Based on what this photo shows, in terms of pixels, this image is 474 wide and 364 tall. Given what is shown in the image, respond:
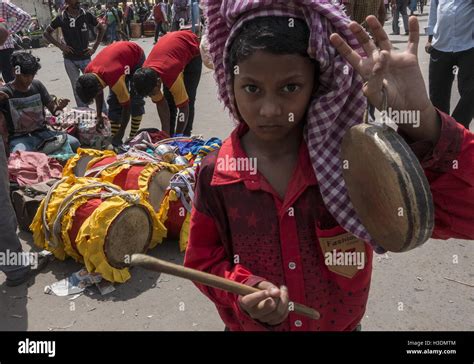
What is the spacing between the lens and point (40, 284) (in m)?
3.17

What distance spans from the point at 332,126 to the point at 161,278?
2.27m

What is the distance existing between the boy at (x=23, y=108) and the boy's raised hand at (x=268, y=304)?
4054mm

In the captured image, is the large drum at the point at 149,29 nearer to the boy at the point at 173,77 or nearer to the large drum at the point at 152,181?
the boy at the point at 173,77

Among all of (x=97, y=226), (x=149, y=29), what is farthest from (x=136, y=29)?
(x=97, y=226)

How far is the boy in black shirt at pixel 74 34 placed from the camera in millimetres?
6355

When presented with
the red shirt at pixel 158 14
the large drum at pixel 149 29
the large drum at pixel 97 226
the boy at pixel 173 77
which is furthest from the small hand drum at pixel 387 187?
the large drum at pixel 149 29

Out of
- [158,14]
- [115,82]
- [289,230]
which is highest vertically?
[158,14]

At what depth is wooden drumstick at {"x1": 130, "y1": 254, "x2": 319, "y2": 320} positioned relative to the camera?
91cm

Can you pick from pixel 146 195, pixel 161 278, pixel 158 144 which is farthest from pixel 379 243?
pixel 158 144

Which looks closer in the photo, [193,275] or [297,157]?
[193,275]

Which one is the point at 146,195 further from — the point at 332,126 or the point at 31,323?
the point at 332,126

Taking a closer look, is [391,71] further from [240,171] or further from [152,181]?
[152,181]

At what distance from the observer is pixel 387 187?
1002 mm

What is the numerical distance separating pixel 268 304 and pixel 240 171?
384 mm
